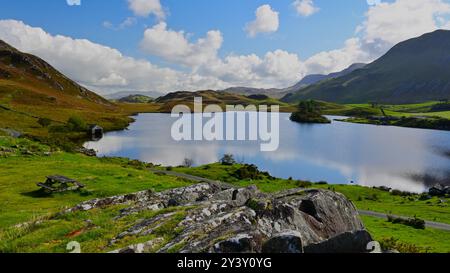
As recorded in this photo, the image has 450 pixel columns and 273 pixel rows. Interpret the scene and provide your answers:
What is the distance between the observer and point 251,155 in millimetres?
106250

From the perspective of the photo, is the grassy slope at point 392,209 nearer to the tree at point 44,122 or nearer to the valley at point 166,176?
the valley at point 166,176

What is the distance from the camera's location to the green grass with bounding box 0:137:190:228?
29.2 m

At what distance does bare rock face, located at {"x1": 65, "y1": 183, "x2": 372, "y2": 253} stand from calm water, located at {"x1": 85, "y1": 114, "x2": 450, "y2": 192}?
6778cm

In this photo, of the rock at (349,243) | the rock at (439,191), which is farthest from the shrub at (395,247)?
the rock at (439,191)

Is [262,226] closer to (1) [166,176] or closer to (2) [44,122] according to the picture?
(1) [166,176]

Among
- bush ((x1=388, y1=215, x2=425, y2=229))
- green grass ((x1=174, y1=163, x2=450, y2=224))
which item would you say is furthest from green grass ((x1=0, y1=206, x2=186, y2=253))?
bush ((x1=388, y1=215, x2=425, y2=229))

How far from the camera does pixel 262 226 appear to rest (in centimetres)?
1221

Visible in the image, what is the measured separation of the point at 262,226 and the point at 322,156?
10304 centimetres

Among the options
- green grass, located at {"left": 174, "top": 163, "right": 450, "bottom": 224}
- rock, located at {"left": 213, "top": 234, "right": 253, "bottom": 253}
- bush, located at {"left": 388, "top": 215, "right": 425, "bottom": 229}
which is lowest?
green grass, located at {"left": 174, "top": 163, "right": 450, "bottom": 224}

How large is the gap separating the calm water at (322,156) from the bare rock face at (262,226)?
67780mm

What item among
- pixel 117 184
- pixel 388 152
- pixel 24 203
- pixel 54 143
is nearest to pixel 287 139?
pixel 388 152

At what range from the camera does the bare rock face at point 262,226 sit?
407 inches

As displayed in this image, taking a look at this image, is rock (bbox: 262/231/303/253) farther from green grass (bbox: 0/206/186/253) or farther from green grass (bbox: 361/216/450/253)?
green grass (bbox: 361/216/450/253)

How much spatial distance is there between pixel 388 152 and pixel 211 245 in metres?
126
